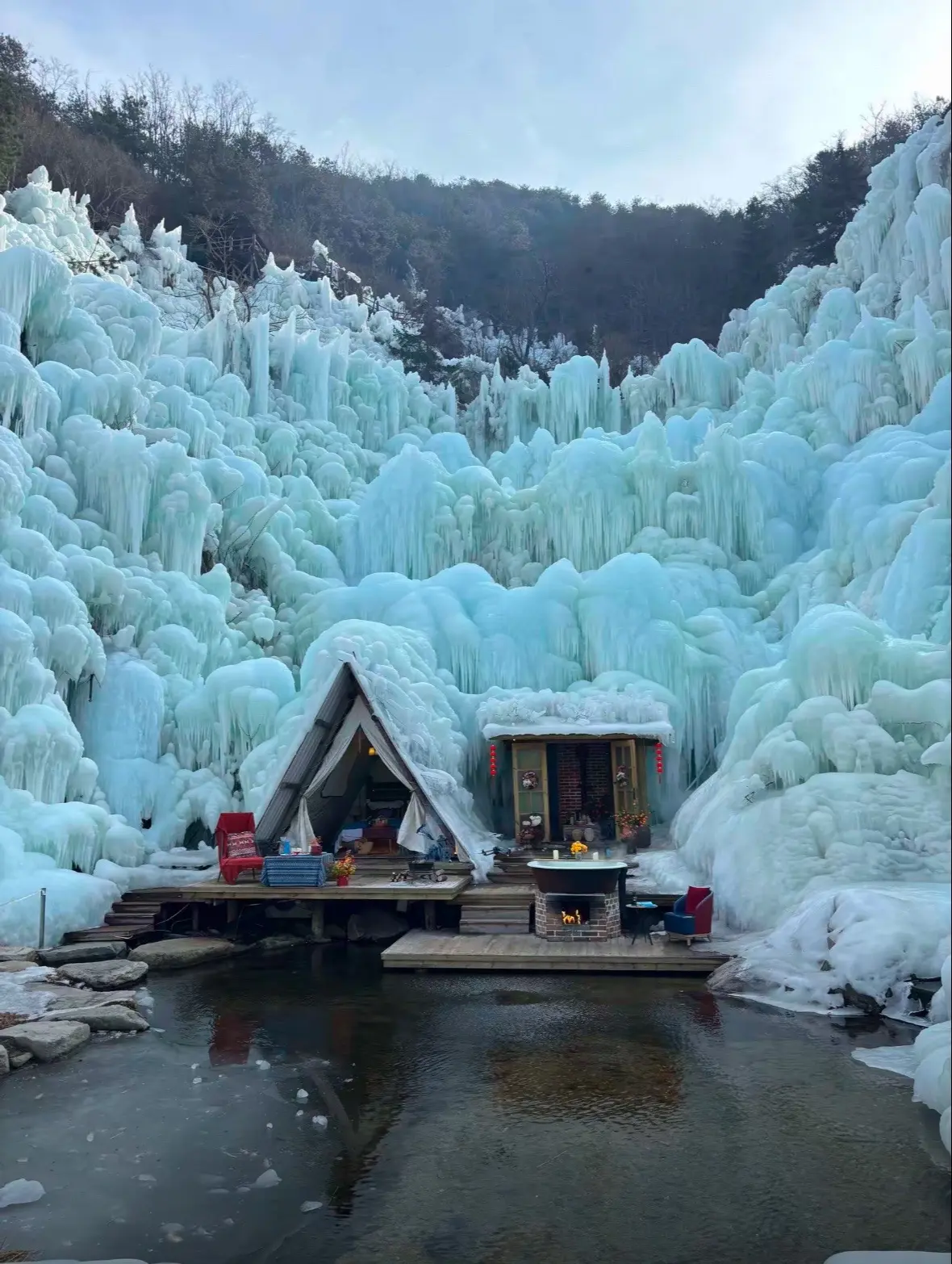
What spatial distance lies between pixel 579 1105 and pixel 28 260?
2250 centimetres

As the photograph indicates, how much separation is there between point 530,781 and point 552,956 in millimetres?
7144

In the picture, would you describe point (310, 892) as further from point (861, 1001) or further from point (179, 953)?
point (861, 1001)

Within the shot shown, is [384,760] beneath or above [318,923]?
Answer: above

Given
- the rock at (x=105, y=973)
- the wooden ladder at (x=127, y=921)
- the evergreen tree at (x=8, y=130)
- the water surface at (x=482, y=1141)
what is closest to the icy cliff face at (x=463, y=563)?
the wooden ladder at (x=127, y=921)

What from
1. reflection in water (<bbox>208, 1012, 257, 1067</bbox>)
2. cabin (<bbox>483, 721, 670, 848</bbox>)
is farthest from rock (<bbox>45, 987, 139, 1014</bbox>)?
cabin (<bbox>483, 721, 670, 848</bbox>)

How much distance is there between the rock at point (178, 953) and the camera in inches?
564

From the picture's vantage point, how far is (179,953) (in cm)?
1458

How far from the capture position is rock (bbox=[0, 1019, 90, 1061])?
9.77 meters

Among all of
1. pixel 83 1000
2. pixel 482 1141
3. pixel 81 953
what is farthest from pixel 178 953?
pixel 482 1141

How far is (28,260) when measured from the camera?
22.4m

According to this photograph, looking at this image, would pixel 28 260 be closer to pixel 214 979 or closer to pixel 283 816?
pixel 283 816

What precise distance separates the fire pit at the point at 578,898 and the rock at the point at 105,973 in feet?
19.3

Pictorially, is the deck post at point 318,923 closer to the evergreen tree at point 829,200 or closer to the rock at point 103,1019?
the rock at point 103,1019

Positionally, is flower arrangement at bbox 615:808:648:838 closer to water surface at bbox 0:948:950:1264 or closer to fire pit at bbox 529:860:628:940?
fire pit at bbox 529:860:628:940
